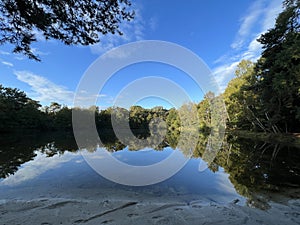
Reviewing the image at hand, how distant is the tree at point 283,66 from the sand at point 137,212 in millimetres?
12776

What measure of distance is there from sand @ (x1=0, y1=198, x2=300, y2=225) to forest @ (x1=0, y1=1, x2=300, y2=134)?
13.3 metres

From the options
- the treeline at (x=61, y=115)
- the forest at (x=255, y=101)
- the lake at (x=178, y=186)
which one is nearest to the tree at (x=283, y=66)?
the forest at (x=255, y=101)

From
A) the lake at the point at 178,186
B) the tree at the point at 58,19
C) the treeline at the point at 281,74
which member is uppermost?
the treeline at the point at 281,74

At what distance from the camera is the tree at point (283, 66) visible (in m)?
13.1

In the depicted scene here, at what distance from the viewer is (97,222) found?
2947mm

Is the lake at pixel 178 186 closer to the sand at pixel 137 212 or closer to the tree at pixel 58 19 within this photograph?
the sand at pixel 137 212

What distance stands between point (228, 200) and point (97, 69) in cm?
848

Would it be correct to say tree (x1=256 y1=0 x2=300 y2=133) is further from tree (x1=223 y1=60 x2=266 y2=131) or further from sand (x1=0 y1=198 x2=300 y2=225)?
sand (x1=0 y1=198 x2=300 y2=225)

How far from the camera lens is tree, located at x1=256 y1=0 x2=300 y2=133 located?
13070 millimetres

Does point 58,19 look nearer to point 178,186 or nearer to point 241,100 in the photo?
point 178,186

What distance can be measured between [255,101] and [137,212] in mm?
22542

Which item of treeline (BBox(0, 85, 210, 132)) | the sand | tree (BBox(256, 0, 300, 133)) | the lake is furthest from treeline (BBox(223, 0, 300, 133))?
treeline (BBox(0, 85, 210, 132))

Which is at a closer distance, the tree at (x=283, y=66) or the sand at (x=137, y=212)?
the sand at (x=137, y=212)

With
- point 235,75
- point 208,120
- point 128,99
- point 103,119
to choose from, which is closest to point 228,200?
point 128,99
